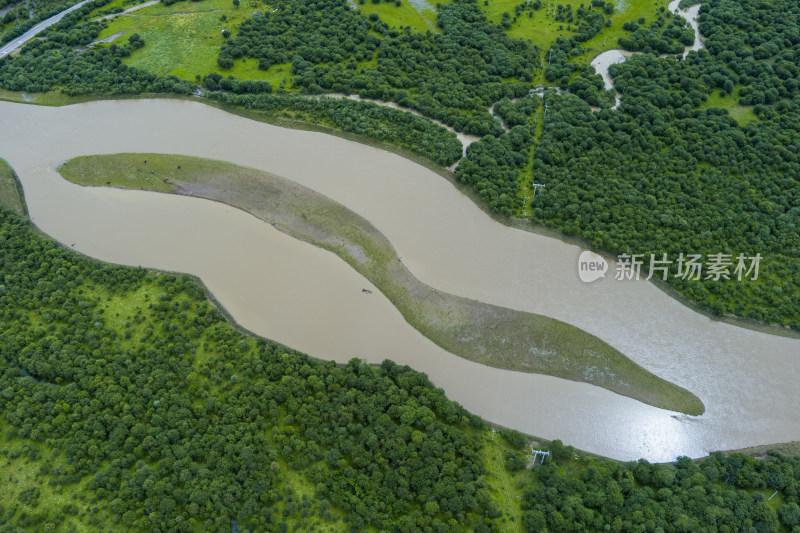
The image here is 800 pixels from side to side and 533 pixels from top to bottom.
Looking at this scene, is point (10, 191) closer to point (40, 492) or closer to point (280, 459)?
point (40, 492)

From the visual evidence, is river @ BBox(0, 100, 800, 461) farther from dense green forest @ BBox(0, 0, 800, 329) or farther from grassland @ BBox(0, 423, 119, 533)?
grassland @ BBox(0, 423, 119, 533)

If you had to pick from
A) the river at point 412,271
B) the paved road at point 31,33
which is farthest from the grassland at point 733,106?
the paved road at point 31,33

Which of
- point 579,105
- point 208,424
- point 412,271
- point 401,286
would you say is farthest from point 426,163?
point 208,424

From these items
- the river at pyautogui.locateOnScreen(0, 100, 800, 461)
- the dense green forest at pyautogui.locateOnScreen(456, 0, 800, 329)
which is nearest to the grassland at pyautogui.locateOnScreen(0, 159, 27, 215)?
the river at pyautogui.locateOnScreen(0, 100, 800, 461)

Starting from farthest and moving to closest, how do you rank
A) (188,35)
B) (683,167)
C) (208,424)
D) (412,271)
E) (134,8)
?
(134,8), (188,35), (683,167), (412,271), (208,424)

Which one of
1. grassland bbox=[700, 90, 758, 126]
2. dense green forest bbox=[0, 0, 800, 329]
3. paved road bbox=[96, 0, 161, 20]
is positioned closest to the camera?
dense green forest bbox=[0, 0, 800, 329]

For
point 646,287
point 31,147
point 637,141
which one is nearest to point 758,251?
point 646,287

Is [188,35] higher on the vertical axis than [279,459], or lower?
higher
